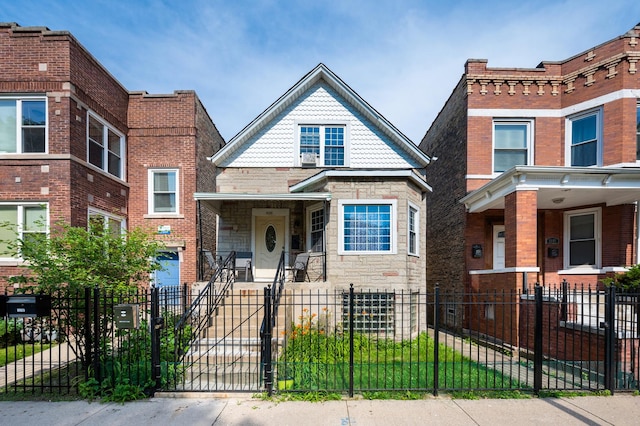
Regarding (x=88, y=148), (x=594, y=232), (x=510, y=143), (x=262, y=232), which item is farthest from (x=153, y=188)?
(x=594, y=232)

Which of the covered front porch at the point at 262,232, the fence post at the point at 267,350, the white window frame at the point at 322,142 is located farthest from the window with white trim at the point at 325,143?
the fence post at the point at 267,350

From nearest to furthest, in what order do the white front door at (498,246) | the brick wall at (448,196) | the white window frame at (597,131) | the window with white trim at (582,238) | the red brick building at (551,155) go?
the red brick building at (551,155) → the window with white trim at (582,238) → the white window frame at (597,131) → the white front door at (498,246) → the brick wall at (448,196)

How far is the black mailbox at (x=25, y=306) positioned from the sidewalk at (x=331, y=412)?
4.56ft

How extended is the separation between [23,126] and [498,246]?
15.7 m

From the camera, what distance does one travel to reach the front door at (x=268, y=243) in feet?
39.3

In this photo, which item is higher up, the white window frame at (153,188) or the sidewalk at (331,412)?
the white window frame at (153,188)

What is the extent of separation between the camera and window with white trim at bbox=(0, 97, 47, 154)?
9.82 m

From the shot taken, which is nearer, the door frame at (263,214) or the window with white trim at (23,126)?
the window with white trim at (23,126)

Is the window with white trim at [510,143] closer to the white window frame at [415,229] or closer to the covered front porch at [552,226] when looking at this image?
the covered front porch at [552,226]

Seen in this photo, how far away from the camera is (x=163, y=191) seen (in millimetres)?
12609

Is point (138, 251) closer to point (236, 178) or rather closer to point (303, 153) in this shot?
point (236, 178)

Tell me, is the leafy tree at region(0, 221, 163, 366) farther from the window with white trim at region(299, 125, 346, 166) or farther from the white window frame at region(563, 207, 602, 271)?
the white window frame at region(563, 207, 602, 271)

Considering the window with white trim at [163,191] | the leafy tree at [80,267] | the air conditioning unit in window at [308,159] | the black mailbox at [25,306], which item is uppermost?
the air conditioning unit in window at [308,159]

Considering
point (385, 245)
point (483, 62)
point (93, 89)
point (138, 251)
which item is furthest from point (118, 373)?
point (483, 62)
